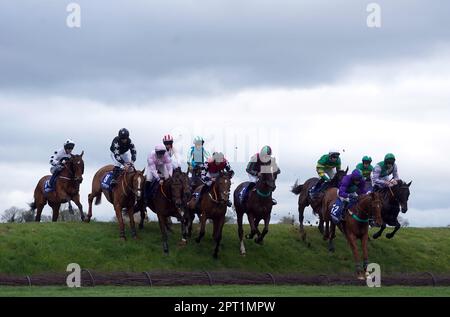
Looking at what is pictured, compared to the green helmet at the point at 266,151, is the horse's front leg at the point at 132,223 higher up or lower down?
lower down

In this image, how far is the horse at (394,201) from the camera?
37.3 metres

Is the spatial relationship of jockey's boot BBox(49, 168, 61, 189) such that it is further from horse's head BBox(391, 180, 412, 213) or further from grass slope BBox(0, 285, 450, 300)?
horse's head BBox(391, 180, 412, 213)

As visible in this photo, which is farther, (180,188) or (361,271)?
(180,188)

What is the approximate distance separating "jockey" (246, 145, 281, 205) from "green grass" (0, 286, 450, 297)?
7.53m

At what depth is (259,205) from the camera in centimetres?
3681

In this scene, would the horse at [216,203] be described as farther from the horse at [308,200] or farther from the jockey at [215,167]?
the horse at [308,200]

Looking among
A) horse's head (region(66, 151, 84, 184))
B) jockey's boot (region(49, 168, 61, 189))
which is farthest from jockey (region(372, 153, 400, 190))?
jockey's boot (region(49, 168, 61, 189))

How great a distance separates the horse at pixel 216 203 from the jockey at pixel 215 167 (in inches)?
12.6

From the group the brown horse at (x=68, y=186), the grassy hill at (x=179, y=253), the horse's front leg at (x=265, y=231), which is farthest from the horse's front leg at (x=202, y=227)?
the brown horse at (x=68, y=186)
